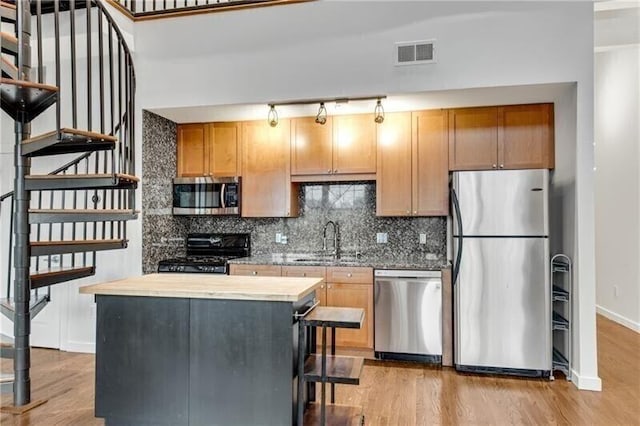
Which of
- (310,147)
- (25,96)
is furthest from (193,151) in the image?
(25,96)

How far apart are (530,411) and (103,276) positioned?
3.94 metres

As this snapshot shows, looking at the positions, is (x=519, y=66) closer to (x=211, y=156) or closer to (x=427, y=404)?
(x=427, y=404)

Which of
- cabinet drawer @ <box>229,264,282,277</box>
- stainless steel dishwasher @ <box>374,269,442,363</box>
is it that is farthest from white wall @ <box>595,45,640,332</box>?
cabinet drawer @ <box>229,264,282,277</box>

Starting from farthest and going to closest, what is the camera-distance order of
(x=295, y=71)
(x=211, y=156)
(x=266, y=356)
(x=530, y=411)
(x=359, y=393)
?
(x=211, y=156), (x=295, y=71), (x=359, y=393), (x=530, y=411), (x=266, y=356)

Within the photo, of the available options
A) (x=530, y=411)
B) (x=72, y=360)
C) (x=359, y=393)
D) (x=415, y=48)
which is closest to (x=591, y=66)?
(x=415, y=48)

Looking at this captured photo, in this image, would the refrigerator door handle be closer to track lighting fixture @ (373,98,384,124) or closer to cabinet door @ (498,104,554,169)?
cabinet door @ (498,104,554,169)

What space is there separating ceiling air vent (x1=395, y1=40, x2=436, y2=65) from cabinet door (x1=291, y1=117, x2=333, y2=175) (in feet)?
3.29

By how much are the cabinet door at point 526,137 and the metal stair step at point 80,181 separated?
320 cm

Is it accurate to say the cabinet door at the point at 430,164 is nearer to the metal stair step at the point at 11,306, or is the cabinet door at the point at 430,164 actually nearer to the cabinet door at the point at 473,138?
the cabinet door at the point at 473,138

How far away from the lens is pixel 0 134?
4449 mm

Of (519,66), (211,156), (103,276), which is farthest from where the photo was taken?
(211,156)

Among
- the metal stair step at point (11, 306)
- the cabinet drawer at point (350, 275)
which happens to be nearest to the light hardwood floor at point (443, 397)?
the metal stair step at point (11, 306)

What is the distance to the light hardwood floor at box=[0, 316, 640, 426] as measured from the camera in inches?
109

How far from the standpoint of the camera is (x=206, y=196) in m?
4.50
